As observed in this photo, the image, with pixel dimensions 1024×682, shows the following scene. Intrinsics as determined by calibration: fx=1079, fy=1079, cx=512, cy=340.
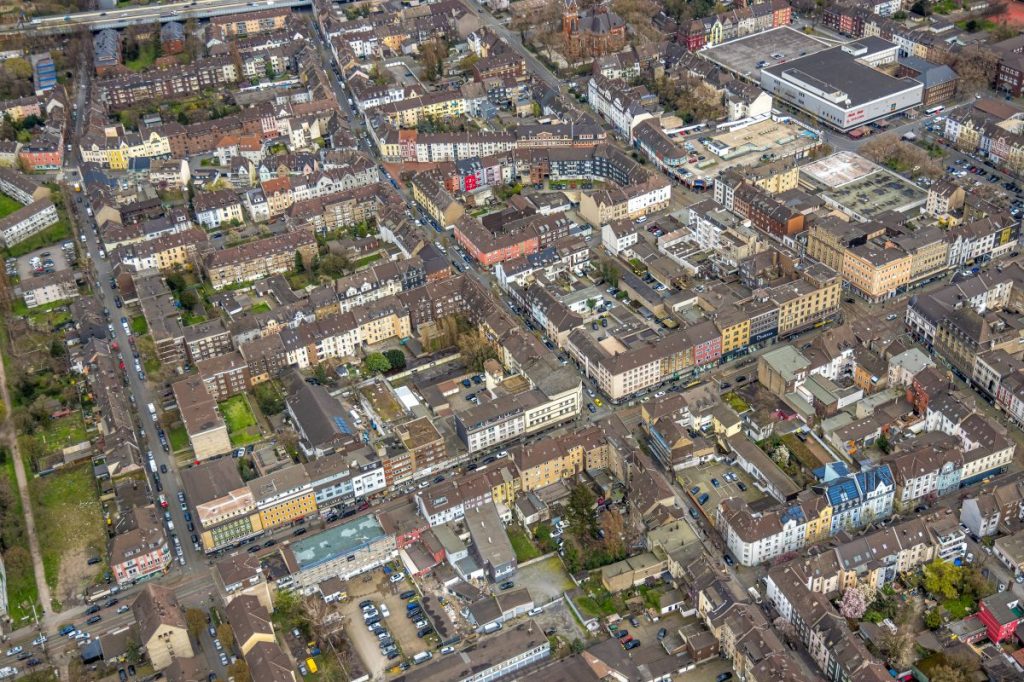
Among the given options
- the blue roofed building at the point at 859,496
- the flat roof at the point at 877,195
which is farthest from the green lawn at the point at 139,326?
the flat roof at the point at 877,195

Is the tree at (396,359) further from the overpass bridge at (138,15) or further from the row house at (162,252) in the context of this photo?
the overpass bridge at (138,15)

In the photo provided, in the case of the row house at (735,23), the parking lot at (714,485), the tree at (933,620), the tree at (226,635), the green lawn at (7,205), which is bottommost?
the tree at (933,620)

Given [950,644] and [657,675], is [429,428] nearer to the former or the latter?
[657,675]

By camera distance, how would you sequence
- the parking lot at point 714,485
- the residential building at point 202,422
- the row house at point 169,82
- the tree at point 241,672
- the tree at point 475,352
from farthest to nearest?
the row house at point 169,82, the tree at point 475,352, the residential building at point 202,422, the parking lot at point 714,485, the tree at point 241,672

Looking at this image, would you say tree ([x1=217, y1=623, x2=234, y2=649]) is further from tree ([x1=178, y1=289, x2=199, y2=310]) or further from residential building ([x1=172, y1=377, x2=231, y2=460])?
tree ([x1=178, y1=289, x2=199, y2=310])

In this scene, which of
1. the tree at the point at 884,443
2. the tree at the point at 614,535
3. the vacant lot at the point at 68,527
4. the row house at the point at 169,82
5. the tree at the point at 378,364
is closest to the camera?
the tree at the point at 614,535

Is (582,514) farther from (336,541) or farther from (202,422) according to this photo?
(202,422)

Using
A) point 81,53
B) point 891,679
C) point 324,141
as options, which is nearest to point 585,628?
point 891,679
